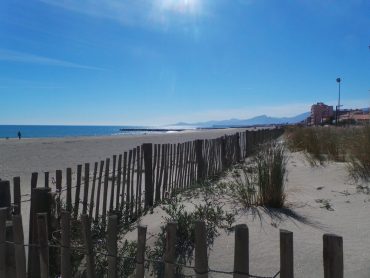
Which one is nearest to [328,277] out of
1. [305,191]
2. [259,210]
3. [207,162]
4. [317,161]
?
[259,210]

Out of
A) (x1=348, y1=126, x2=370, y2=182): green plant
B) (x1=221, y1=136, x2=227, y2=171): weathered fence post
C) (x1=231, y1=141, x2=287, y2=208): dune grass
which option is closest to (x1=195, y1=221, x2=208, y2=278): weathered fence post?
(x1=231, y1=141, x2=287, y2=208): dune grass

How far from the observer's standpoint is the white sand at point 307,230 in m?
3.98

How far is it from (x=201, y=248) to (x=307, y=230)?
2784mm

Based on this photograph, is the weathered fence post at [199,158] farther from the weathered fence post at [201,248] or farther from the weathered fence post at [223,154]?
the weathered fence post at [201,248]

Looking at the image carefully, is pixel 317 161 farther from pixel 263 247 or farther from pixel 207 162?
pixel 263 247

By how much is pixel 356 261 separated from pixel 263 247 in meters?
0.89

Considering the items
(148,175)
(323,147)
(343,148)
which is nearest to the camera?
(148,175)

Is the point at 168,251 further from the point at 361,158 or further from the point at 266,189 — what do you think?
the point at 361,158

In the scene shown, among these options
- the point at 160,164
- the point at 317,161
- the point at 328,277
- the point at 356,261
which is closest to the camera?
the point at 328,277

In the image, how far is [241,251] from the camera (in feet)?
7.87

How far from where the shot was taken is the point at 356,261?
408cm

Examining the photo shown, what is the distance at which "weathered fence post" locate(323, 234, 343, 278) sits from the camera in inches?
85.0

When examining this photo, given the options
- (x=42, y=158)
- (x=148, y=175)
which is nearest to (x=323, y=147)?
(x=148, y=175)

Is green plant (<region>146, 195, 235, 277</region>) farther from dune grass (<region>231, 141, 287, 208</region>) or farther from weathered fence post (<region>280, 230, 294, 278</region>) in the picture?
weathered fence post (<region>280, 230, 294, 278</region>)
